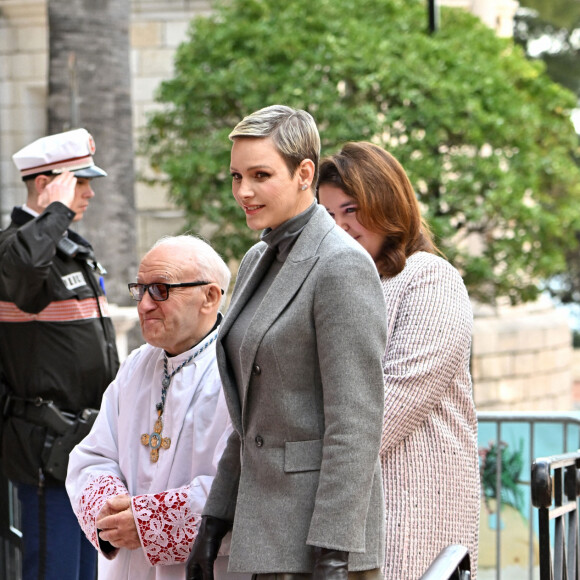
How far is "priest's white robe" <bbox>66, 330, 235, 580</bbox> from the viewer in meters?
3.03

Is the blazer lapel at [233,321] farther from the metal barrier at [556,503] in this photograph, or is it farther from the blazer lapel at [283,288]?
the metal barrier at [556,503]

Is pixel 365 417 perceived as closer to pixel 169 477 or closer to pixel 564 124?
pixel 169 477

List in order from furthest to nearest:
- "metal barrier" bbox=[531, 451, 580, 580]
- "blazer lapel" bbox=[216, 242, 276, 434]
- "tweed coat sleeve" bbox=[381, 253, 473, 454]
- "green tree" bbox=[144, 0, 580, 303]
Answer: "green tree" bbox=[144, 0, 580, 303] < "metal barrier" bbox=[531, 451, 580, 580] < "tweed coat sleeve" bbox=[381, 253, 473, 454] < "blazer lapel" bbox=[216, 242, 276, 434]

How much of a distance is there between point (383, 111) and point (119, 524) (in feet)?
32.1

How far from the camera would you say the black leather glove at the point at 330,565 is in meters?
2.47

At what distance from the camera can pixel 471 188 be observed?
12273mm

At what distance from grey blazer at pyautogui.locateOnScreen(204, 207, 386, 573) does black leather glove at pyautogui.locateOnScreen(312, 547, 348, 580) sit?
0.03 metres

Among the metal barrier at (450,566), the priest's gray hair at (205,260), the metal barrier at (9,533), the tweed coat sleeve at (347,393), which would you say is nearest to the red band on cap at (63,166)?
the metal barrier at (9,533)

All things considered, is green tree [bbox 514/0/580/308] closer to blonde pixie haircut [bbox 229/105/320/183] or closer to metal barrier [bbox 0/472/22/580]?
metal barrier [bbox 0/472/22/580]

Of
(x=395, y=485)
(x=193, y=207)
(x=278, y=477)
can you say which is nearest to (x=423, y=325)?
(x=395, y=485)

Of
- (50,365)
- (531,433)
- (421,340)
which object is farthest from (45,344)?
(531,433)

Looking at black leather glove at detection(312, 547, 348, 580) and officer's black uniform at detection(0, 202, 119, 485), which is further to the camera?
officer's black uniform at detection(0, 202, 119, 485)

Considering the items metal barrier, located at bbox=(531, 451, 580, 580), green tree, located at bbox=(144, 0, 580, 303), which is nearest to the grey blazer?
metal barrier, located at bbox=(531, 451, 580, 580)

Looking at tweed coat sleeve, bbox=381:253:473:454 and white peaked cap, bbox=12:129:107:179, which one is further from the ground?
white peaked cap, bbox=12:129:107:179
